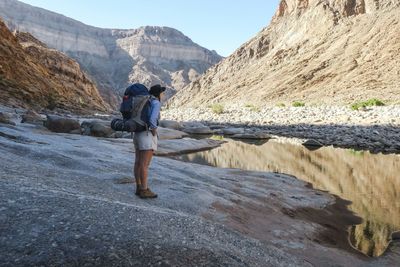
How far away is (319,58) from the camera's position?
64.3 m

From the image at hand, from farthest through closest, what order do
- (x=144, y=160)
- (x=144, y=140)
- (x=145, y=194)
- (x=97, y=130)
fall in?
(x=97, y=130), (x=145, y=194), (x=144, y=160), (x=144, y=140)

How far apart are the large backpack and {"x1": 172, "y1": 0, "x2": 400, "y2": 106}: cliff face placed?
123 ft

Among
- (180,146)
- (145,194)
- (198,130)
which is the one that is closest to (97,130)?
(180,146)

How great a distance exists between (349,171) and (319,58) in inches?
2043

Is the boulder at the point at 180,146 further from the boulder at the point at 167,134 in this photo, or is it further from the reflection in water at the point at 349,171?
the boulder at the point at 167,134

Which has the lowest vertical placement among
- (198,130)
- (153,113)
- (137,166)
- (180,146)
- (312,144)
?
(180,146)

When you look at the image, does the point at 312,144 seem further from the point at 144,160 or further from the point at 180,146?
the point at 144,160

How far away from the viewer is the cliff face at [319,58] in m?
51.1

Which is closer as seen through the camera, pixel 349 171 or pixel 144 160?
pixel 144 160

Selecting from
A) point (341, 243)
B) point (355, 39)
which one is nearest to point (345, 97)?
point (355, 39)

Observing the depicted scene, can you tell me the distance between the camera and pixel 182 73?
7392 inches

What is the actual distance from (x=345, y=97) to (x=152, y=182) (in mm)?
41306

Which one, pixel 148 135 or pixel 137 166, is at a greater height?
pixel 148 135

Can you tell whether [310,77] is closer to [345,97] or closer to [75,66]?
[345,97]
